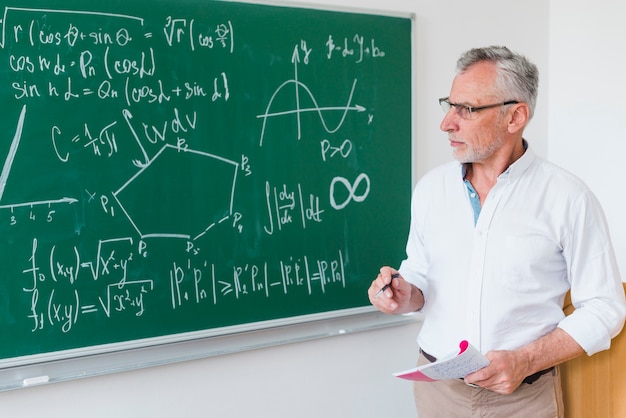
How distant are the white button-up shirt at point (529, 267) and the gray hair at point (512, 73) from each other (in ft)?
0.60

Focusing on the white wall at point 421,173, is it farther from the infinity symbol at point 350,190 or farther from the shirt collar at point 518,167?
Answer: the shirt collar at point 518,167

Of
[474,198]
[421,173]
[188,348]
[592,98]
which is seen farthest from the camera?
[592,98]

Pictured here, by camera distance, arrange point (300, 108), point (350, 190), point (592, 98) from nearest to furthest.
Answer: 1. point (300, 108)
2. point (350, 190)
3. point (592, 98)

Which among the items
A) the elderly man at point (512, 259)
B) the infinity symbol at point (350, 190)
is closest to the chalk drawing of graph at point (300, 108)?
the infinity symbol at point (350, 190)

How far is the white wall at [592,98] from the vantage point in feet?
9.02

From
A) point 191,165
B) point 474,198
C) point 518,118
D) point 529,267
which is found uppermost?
point 518,118

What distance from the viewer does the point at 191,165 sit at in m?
2.21

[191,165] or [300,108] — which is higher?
[300,108]

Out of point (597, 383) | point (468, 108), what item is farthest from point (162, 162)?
point (597, 383)

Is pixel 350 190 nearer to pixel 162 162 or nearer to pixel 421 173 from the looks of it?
pixel 421 173

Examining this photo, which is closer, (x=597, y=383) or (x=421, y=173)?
(x=597, y=383)

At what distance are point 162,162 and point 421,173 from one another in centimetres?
117

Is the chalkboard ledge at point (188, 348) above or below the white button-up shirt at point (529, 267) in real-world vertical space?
below

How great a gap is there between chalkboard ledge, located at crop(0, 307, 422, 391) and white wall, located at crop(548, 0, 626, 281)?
108cm
